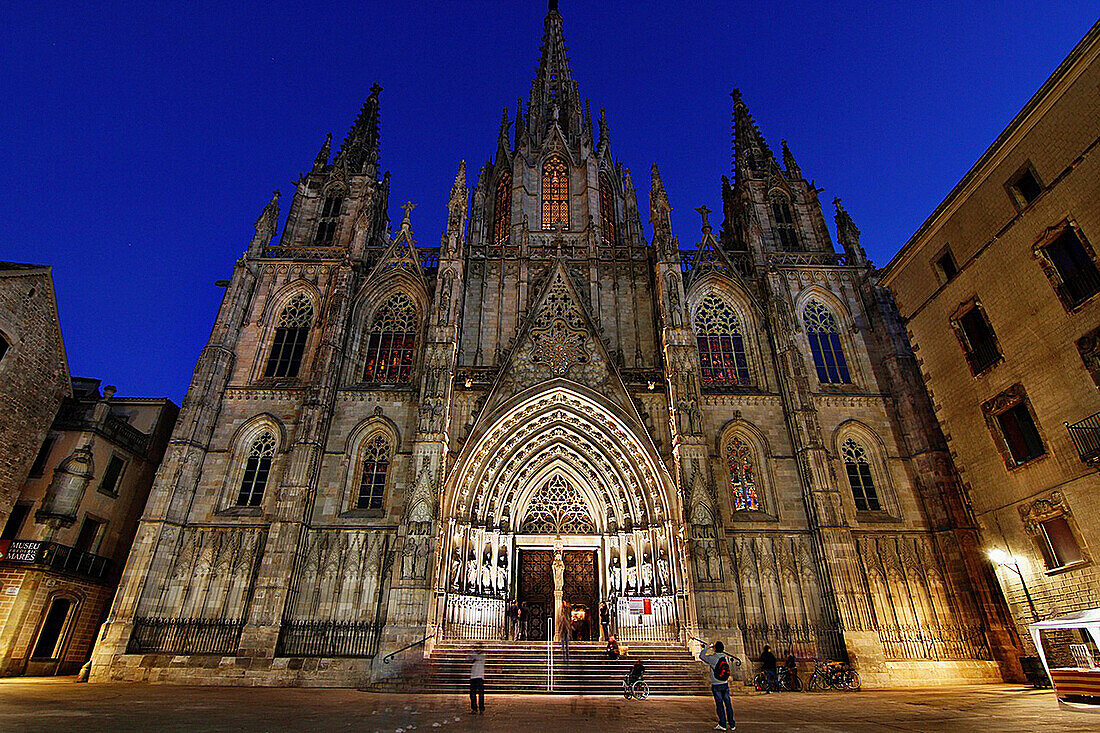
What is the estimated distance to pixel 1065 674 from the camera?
1002 cm

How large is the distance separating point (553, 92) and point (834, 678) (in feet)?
112

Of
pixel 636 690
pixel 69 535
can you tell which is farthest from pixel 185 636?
pixel 636 690

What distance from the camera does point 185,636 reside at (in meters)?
17.5

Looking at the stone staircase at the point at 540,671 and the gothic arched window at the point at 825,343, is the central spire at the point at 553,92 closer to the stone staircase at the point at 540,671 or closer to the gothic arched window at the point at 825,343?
the gothic arched window at the point at 825,343

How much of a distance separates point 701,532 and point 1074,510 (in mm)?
9820

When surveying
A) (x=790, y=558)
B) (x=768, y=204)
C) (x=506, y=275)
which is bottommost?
(x=790, y=558)

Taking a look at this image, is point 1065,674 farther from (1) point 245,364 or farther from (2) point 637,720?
(1) point 245,364

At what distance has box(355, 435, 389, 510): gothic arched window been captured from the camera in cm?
2017

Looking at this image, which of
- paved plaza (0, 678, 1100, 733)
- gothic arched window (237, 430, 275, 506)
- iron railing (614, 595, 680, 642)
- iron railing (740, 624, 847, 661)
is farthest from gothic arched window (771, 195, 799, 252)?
gothic arched window (237, 430, 275, 506)

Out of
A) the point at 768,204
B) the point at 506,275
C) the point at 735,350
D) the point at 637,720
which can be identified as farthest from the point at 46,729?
the point at 768,204

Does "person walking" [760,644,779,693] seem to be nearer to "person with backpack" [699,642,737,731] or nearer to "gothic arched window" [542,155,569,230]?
"person with backpack" [699,642,737,731]

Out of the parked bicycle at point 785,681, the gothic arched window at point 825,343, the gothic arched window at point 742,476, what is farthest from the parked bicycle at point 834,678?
the gothic arched window at point 825,343

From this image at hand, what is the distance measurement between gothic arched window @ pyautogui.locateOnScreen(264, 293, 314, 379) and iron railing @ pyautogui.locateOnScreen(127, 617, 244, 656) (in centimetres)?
939

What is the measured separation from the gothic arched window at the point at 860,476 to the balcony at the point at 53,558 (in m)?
28.3
